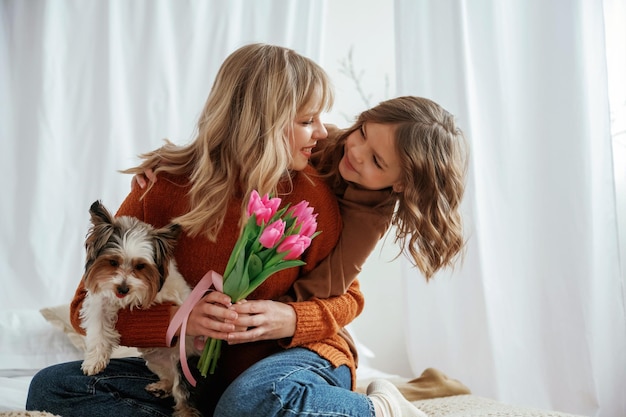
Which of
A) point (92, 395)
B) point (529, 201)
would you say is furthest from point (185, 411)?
point (529, 201)

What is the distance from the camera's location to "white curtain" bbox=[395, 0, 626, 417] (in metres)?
2.87

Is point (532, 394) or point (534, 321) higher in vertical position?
point (534, 321)

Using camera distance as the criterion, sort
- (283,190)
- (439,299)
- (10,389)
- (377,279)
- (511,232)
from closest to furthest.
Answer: (283,190), (10,389), (511,232), (439,299), (377,279)

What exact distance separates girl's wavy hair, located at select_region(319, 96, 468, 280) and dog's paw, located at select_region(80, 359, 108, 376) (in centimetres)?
94

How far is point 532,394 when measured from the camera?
10.2 ft

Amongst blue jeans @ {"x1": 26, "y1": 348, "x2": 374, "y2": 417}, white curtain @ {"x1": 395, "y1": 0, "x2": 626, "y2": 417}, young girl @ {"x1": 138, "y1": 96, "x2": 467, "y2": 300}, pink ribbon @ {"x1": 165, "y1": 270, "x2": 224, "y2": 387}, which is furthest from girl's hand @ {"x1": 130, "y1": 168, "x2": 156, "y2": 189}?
white curtain @ {"x1": 395, "y1": 0, "x2": 626, "y2": 417}

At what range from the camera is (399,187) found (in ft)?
6.62

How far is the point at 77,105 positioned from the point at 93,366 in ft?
6.07

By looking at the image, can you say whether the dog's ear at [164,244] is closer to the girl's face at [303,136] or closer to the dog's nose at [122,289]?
the dog's nose at [122,289]

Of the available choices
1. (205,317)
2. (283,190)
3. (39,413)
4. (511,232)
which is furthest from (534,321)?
(39,413)

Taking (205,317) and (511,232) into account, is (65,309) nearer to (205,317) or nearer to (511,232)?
(205,317)

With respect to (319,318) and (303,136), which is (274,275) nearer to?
(319,318)

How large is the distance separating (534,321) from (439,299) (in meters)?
0.53

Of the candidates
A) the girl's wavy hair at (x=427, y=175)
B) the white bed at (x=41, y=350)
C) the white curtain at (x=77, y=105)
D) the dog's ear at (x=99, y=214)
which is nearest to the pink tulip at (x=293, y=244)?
the dog's ear at (x=99, y=214)
